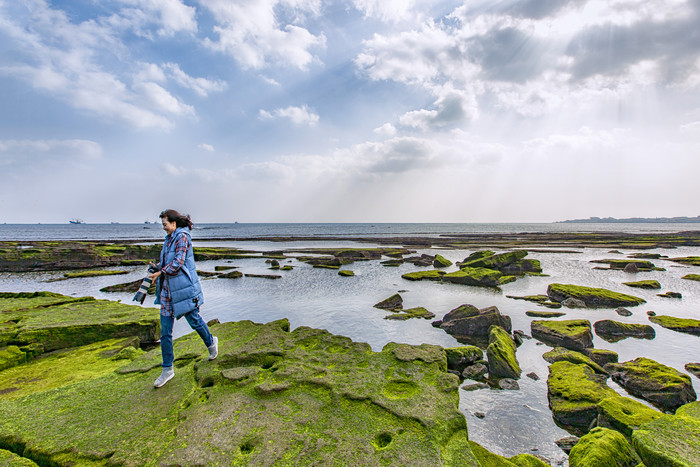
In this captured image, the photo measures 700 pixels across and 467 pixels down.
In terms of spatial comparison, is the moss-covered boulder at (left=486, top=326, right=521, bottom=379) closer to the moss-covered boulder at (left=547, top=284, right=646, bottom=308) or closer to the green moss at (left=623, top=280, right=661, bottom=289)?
the moss-covered boulder at (left=547, top=284, right=646, bottom=308)

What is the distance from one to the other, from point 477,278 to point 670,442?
61.0ft

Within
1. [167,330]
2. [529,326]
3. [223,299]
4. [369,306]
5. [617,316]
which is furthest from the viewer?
[223,299]

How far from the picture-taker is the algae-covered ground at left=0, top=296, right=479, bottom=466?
13.3ft

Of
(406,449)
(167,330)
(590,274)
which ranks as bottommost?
(590,274)

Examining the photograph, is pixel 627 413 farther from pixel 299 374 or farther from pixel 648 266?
pixel 648 266

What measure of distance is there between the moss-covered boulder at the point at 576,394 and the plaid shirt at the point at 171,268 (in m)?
8.64

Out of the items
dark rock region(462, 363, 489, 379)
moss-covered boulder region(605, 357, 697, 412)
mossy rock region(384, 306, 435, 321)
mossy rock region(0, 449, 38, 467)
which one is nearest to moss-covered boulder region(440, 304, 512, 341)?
mossy rock region(384, 306, 435, 321)

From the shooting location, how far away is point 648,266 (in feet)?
96.6

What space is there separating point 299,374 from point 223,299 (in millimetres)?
14158

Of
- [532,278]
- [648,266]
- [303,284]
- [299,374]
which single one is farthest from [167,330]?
[648,266]

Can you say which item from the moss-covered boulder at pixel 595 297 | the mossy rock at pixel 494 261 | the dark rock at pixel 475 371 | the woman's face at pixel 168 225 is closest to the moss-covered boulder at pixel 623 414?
the dark rock at pixel 475 371

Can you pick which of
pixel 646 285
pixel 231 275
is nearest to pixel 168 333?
pixel 231 275

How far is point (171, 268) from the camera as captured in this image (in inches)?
219

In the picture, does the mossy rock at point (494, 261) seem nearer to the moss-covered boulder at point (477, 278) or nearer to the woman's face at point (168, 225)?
the moss-covered boulder at point (477, 278)
